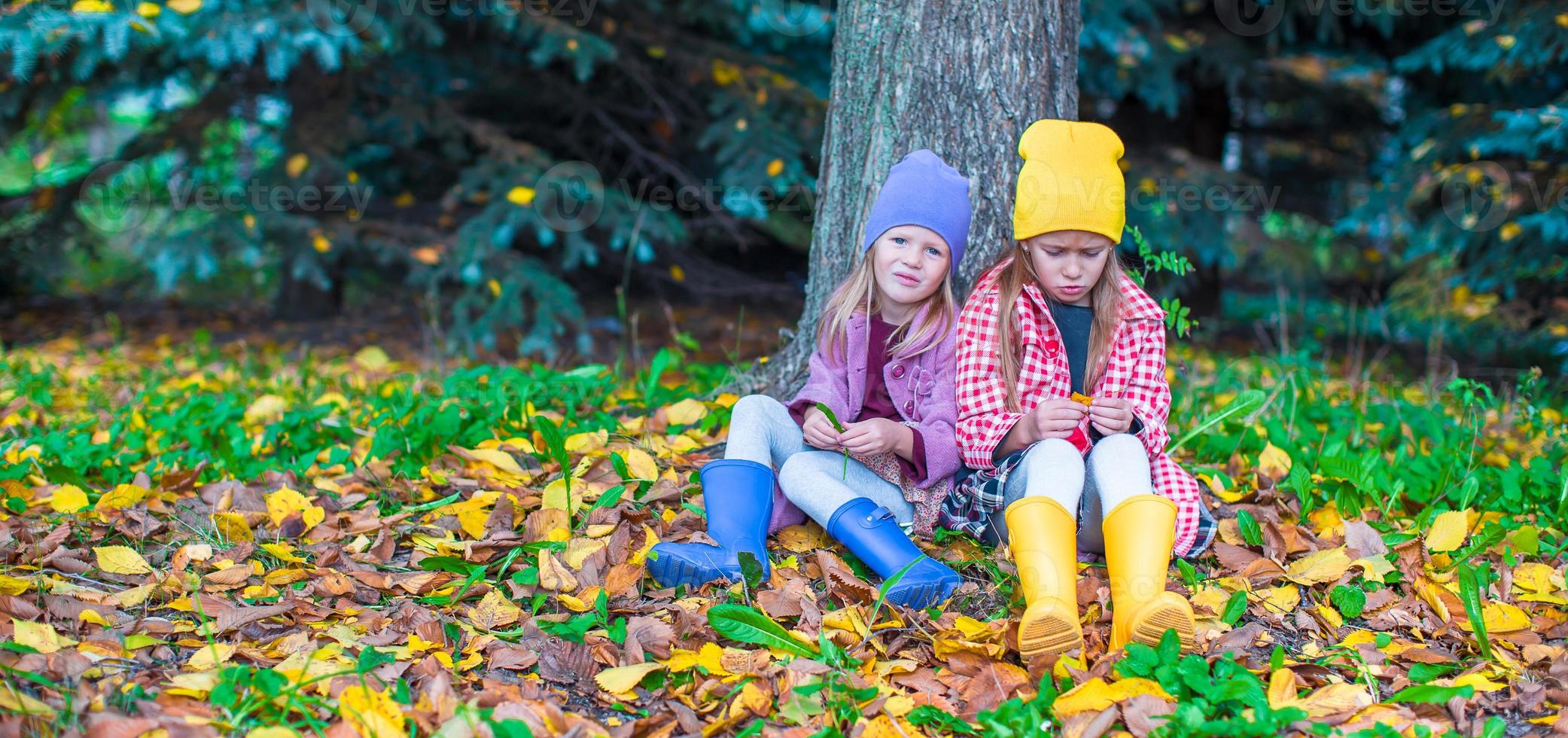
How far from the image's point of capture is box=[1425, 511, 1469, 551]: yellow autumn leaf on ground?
7.96 feet

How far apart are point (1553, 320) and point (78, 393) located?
22.0 feet

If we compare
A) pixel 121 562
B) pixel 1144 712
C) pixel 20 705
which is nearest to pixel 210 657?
pixel 20 705

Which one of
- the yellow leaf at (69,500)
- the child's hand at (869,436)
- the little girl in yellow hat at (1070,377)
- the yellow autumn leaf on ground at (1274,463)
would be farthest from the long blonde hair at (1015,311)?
the yellow leaf at (69,500)

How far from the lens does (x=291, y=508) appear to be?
254cm

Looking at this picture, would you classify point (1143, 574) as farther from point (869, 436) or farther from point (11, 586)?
point (11, 586)

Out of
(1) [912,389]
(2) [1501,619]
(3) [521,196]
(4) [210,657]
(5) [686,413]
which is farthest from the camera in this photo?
(3) [521,196]

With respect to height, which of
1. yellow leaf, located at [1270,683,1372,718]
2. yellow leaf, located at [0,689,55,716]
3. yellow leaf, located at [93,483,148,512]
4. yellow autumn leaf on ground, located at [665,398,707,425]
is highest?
yellow autumn leaf on ground, located at [665,398,707,425]

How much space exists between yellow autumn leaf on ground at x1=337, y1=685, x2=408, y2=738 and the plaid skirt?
130cm

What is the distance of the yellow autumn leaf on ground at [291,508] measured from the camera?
2488 mm

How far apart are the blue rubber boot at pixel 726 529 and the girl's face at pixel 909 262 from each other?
54 centimetres

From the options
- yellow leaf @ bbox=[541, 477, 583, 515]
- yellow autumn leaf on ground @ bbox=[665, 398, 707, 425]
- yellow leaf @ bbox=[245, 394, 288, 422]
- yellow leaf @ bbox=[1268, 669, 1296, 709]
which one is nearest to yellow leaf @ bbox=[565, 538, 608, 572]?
yellow leaf @ bbox=[541, 477, 583, 515]

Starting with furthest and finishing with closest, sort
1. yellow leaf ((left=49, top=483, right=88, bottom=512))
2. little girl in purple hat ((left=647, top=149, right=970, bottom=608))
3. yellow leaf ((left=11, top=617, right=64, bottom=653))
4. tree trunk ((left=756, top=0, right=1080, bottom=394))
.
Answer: tree trunk ((left=756, top=0, right=1080, bottom=394)), yellow leaf ((left=49, top=483, right=88, bottom=512)), little girl in purple hat ((left=647, top=149, right=970, bottom=608)), yellow leaf ((left=11, top=617, right=64, bottom=653))

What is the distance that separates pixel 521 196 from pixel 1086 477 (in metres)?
3.02

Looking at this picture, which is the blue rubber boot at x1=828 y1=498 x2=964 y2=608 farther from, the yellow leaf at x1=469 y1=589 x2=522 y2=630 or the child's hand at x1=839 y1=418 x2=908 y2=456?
the yellow leaf at x1=469 y1=589 x2=522 y2=630
